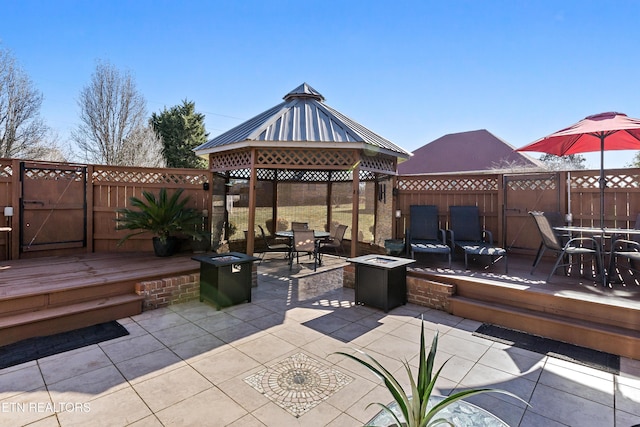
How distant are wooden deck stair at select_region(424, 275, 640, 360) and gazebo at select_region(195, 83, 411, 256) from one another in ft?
7.09

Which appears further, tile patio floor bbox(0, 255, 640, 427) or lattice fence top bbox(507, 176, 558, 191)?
lattice fence top bbox(507, 176, 558, 191)

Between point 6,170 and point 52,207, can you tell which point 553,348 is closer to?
point 52,207

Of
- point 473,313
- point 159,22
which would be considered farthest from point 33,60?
point 473,313

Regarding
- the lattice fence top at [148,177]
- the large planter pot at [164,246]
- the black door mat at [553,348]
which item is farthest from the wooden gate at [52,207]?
the black door mat at [553,348]

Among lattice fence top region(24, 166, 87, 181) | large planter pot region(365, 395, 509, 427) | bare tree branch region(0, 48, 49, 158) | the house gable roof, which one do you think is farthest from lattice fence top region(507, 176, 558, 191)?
bare tree branch region(0, 48, 49, 158)

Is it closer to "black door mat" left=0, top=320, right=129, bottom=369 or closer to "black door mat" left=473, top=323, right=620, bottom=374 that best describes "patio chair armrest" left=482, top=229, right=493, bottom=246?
"black door mat" left=473, top=323, right=620, bottom=374

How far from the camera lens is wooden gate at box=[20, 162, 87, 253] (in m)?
5.40

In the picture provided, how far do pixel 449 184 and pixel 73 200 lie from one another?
745cm

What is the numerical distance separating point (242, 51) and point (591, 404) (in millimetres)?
12359

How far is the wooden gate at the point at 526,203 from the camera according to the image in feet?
18.2

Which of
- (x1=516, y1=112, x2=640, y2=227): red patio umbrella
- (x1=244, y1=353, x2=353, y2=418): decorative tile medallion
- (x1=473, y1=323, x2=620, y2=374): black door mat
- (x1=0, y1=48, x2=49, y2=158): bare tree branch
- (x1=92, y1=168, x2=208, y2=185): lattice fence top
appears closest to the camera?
(x1=244, y1=353, x2=353, y2=418): decorative tile medallion

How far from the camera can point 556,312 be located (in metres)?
3.74

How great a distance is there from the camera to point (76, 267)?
4.85 m

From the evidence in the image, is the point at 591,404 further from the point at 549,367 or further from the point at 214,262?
the point at 214,262
